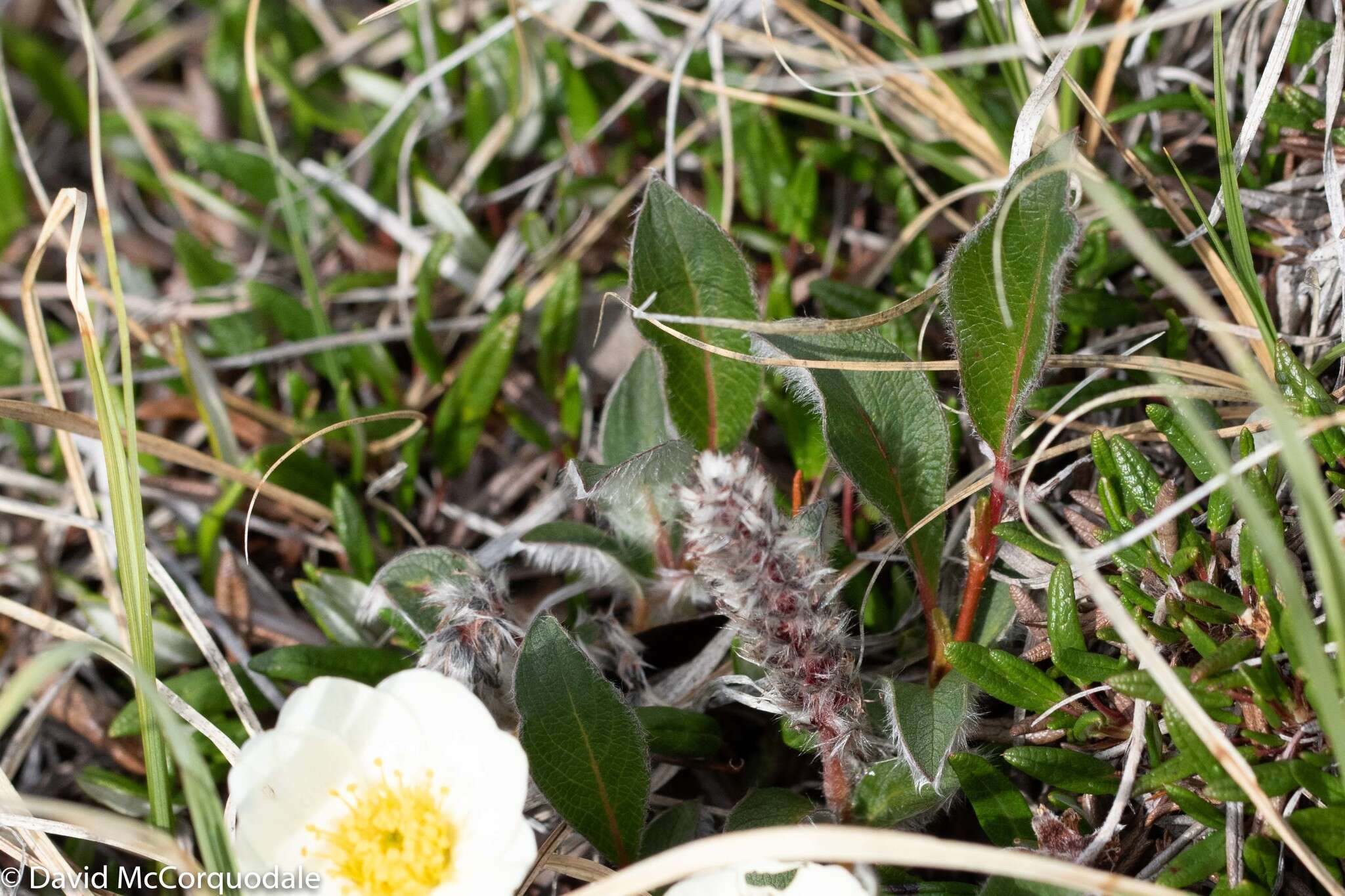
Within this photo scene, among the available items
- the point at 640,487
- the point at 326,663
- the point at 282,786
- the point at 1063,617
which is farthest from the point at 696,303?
the point at 282,786

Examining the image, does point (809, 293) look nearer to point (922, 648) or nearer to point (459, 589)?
point (922, 648)

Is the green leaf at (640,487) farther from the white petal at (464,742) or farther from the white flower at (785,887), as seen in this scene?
the white flower at (785,887)

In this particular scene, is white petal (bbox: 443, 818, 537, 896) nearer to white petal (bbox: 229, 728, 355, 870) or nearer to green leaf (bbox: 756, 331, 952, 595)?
white petal (bbox: 229, 728, 355, 870)

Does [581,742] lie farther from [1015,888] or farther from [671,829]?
[1015,888]

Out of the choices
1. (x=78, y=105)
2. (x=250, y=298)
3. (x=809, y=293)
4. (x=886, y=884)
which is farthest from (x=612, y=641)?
(x=78, y=105)

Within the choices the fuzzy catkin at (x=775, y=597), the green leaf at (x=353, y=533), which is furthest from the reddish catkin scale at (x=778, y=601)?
the green leaf at (x=353, y=533)

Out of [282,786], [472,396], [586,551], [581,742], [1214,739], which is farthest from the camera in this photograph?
[472,396]
